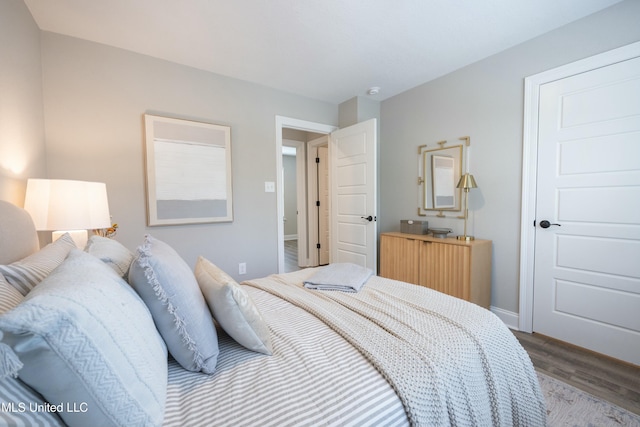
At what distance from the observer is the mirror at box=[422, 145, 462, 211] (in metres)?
2.81

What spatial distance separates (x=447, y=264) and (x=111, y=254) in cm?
250

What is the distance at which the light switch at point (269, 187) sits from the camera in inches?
125

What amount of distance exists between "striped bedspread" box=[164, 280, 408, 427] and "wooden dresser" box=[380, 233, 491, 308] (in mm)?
1849

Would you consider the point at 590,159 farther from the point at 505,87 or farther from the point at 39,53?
the point at 39,53

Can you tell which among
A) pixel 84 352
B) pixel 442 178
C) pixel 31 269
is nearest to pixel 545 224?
pixel 442 178

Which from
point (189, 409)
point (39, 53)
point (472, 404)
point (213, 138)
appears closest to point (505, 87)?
point (472, 404)

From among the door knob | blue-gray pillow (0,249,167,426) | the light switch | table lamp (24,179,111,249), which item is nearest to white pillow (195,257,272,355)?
blue-gray pillow (0,249,167,426)

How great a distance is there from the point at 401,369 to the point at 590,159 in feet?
7.62

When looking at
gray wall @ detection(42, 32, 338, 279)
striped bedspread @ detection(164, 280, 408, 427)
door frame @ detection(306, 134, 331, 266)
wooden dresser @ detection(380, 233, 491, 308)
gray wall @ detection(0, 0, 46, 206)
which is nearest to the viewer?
striped bedspread @ detection(164, 280, 408, 427)

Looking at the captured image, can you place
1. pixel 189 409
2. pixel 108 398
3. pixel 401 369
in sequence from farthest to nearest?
pixel 401 369 → pixel 189 409 → pixel 108 398

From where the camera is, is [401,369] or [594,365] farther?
[594,365]

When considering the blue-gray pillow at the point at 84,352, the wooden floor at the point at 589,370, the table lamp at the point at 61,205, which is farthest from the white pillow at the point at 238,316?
the wooden floor at the point at 589,370

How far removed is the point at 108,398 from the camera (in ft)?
1.71

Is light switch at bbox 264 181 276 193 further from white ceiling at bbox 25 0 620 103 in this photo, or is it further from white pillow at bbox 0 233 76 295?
white pillow at bbox 0 233 76 295
